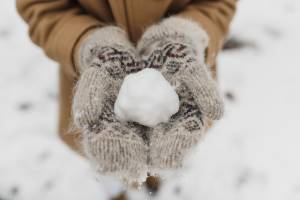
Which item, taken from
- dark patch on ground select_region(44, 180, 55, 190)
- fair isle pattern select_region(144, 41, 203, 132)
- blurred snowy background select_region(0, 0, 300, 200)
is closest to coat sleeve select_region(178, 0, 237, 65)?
fair isle pattern select_region(144, 41, 203, 132)

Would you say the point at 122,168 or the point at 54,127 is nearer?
the point at 122,168

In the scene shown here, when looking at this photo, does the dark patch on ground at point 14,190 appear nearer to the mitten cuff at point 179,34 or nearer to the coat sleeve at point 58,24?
the coat sleeve at point 58,24

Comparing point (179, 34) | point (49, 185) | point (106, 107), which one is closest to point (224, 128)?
point (49, 185)

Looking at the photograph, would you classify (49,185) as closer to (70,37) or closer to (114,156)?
(70,37)

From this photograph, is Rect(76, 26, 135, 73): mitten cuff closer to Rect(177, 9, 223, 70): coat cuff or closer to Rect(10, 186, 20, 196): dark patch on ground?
Rect(177, 9, 223, 70): coat cuff

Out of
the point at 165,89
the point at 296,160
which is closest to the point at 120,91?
the point at 165,89

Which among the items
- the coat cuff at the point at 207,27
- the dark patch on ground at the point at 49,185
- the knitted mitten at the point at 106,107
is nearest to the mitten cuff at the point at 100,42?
the knitted mitten at the point at 106,107

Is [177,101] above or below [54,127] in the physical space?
above

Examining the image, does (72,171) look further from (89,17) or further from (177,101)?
(177,101)
